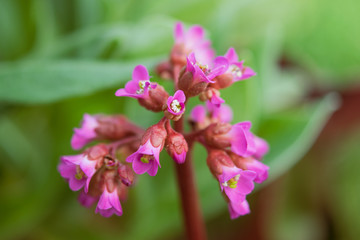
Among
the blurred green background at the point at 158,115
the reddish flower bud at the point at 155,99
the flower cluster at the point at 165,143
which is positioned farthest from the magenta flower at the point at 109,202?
the blurred green background at the point at 158,115

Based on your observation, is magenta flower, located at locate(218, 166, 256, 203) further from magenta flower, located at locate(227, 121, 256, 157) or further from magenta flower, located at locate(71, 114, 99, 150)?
magenta flower, located at locate(71, 114, 99, 150)

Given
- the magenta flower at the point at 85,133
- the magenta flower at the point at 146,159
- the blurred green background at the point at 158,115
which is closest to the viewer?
the magenta flower at the point at 146,159

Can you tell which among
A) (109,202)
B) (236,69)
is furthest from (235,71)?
(109,202)

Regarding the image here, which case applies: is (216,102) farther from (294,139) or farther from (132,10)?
(132,10)

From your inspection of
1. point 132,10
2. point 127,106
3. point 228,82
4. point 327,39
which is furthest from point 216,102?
point 327,39

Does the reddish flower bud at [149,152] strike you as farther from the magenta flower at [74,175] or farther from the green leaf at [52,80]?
the green leaf at [52,80]

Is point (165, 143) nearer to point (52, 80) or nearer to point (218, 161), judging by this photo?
point (218, 161)
